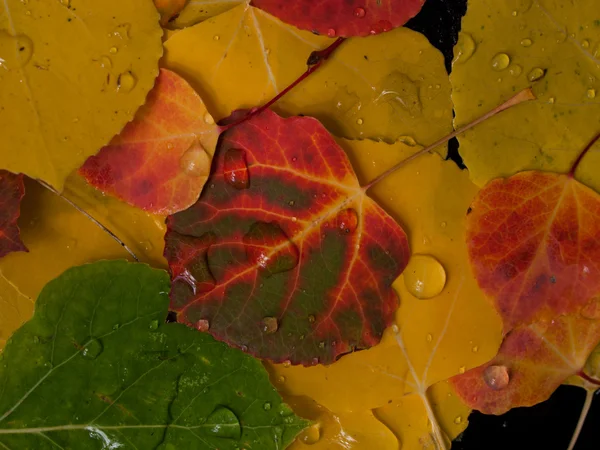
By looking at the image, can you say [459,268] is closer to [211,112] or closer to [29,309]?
[211,112]

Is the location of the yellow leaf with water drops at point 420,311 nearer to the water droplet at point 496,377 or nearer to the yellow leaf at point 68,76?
the water droplet at point 496,377

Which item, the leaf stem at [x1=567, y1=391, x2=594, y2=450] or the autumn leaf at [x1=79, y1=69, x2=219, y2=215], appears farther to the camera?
the leaf stem at [x1=567, y1=391, x2=594, y2=450]

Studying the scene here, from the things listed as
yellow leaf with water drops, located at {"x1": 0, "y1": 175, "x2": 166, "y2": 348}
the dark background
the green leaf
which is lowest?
the dark background

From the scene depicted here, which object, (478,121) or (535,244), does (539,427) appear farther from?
(478,121)

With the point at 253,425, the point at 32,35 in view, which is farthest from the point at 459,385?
the point at 32,35

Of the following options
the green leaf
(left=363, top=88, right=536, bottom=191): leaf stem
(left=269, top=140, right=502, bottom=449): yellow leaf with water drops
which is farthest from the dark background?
(left=363, top=88, right=536, bottom=191): leaf stem

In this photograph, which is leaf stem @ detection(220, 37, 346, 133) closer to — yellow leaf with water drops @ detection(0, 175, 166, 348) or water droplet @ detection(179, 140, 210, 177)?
water droplet @ detection(179, 140, 210, 177)

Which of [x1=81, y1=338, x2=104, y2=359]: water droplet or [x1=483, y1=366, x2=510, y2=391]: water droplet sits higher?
[x1=81, y1=338, x2=104, y2=359]: water droplet
